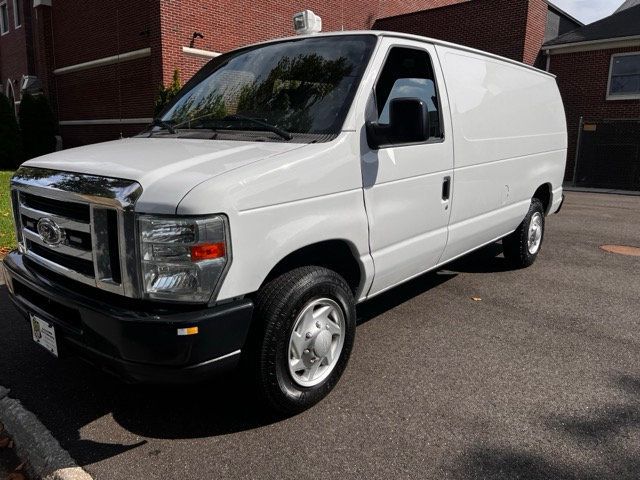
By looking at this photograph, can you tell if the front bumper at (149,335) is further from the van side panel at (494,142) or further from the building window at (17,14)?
the building window at (17,14)

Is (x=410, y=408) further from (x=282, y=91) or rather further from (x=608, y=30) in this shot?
(x=608, y=30)

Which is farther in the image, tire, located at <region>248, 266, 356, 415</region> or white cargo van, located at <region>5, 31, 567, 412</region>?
tire, located at <region>248, 266, 356, 415</region>

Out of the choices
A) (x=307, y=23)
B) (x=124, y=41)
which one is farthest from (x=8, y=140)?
(x=307, y=23)

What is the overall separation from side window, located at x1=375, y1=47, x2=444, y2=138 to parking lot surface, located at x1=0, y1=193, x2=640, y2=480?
5.45 ft

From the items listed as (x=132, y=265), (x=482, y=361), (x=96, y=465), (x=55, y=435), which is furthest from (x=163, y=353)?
(x=482, y=361)

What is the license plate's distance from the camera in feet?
9.33

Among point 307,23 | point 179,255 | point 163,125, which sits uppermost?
point 307,23

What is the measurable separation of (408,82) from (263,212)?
187cm

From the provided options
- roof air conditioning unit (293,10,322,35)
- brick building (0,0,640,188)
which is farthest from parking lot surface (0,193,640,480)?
brick building (0,0,640,188)

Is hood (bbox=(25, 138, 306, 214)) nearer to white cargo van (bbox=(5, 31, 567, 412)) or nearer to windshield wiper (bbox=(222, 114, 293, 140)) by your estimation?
white cargo van (bbox=(5, 31, 567, 412))

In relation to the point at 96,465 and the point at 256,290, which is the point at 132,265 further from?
the point at 96,465

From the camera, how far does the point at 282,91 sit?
353cm

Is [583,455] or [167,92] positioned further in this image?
[167,92]

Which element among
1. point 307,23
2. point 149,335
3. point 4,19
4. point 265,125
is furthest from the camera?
point 4,19
